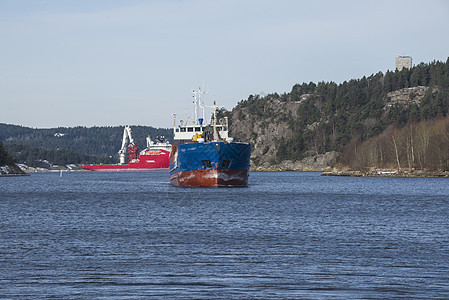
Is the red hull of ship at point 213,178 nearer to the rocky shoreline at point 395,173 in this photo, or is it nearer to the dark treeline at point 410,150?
the dark treeline at point 410,150

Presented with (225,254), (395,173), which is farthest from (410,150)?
(225,254)

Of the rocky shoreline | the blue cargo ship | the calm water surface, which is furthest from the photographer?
the rocky shoreline

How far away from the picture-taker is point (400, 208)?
50656 millimetres

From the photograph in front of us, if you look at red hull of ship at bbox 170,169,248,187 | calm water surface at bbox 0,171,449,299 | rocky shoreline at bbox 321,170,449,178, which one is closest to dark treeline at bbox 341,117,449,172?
rocky shoreline at bbox 321,170,449,178

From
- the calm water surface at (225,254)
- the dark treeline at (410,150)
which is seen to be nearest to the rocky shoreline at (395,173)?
the dark treeline at (410,150)

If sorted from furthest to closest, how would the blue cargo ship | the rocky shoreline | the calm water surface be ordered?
the rocky shoreline
the blue cargo ship
the calm water surface

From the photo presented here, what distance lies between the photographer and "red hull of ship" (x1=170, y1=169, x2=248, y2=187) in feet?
239

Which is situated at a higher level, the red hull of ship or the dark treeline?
the dark treeline

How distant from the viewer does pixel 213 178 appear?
72.9 meters

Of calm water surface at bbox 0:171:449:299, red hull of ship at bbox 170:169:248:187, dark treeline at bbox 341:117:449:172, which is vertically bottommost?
calm water surface at bbox 0:171:449:299

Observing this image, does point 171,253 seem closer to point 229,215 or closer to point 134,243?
point 134,243

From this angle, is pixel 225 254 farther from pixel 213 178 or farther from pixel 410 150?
pixel 410 150

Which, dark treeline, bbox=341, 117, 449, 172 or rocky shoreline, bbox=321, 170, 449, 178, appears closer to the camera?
dark treeline, bbox=341, 117, 449, 172

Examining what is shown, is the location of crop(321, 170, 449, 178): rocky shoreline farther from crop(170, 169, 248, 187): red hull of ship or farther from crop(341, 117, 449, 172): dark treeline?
crop(170, 169, 248, 187): red hull of ship
